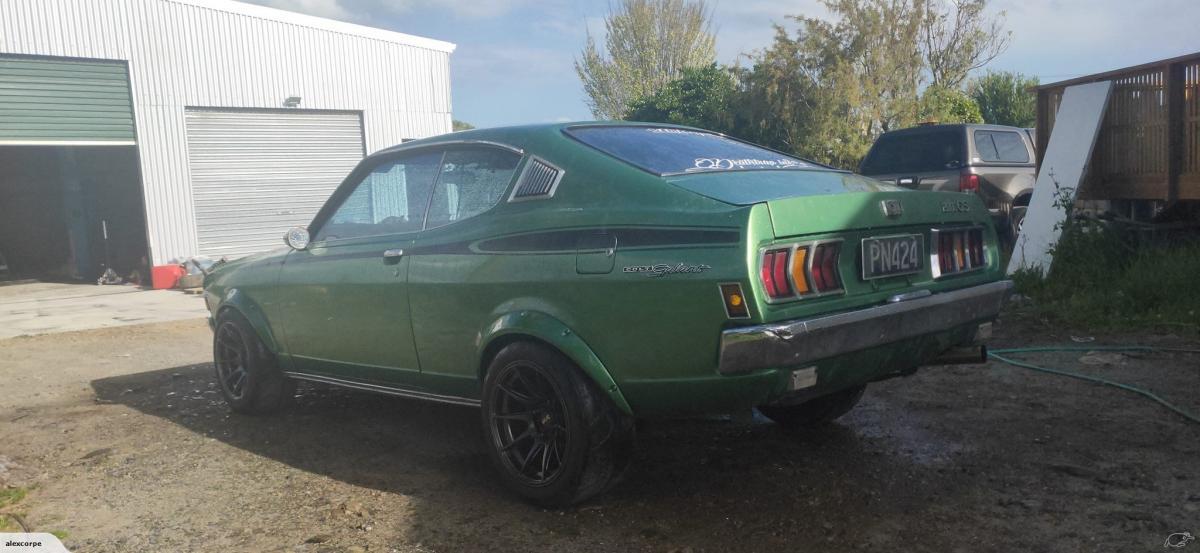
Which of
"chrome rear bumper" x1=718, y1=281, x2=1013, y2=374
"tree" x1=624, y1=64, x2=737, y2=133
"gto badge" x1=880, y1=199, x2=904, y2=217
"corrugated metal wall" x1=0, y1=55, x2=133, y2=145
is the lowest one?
"chrome rear bumper" x1=718, y1=281, x2=1013, y2=374

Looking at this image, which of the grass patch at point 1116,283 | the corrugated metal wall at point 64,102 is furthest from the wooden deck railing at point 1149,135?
the corrugated metal wall at point 64,102

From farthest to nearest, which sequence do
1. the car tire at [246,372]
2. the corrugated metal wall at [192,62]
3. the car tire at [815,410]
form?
the corrugated metal wall at [192,62]
the car tire at [246,372]
the car tire at [815,410]

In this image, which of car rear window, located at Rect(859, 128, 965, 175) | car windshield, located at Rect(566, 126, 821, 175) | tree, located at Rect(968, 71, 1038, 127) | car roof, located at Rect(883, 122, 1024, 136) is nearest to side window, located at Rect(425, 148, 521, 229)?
car windshield, located at Rect(566, 126, 821, 175)

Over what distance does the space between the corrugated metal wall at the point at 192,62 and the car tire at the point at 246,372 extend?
10.2m

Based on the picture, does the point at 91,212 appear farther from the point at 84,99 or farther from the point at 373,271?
the point at 373,271

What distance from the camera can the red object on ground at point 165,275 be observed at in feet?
48.6

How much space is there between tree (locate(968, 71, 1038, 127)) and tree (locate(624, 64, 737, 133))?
10.1 meters

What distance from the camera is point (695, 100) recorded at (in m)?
31.6

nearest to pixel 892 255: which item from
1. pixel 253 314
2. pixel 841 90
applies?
pixel 253 314

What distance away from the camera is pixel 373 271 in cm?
447

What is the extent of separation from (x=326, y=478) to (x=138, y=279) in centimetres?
1346

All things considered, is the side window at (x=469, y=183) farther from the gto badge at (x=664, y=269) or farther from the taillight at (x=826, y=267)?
the taillight at (x=826, y=267)

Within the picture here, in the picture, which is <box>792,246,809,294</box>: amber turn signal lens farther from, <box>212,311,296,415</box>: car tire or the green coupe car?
<box>212,311,296,415</box>: car tire

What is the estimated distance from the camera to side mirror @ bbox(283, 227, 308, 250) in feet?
16.2
